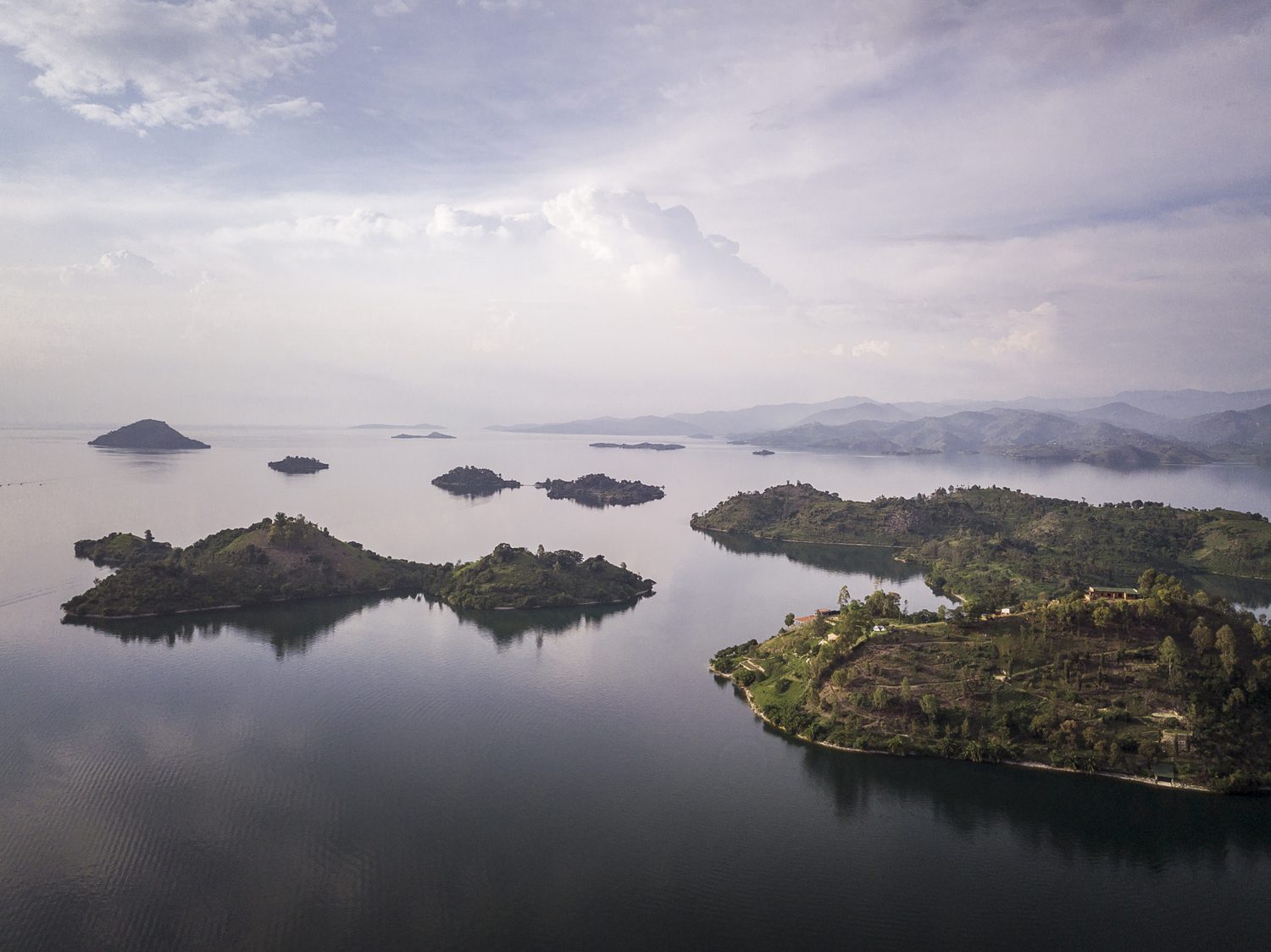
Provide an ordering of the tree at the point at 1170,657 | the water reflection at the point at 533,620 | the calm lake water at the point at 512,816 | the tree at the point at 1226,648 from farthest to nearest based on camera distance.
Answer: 1. the water reflection at the point at 533,620
2. the tree at the point at 1170,657
3. the tree at the point at 1226,648
4. the calm lake water at the point at 512,816

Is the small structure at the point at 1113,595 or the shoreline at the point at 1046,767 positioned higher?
the small structure at the point at 1113,595

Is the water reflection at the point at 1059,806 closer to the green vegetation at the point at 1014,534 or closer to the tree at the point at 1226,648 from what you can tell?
the tree at the point at 1226,648

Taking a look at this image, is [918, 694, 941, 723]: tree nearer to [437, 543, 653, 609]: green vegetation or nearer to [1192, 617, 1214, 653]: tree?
[1192, 617, 1214, 653]: tree

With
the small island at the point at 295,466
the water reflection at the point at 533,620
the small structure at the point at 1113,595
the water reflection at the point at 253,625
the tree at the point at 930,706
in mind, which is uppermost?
the small island at the point at 295,466

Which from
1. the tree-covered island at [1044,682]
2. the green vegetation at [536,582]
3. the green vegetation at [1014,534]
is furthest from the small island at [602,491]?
the tree-covered island at [1044,682]

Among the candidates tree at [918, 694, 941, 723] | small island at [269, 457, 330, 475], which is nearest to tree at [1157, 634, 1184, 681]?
tree at [918, 694, 941, 723]

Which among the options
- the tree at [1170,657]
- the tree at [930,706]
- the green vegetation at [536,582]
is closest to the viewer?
the tree at [1170,657]

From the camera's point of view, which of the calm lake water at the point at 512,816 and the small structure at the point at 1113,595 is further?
the small structure at the point at 1113,595
